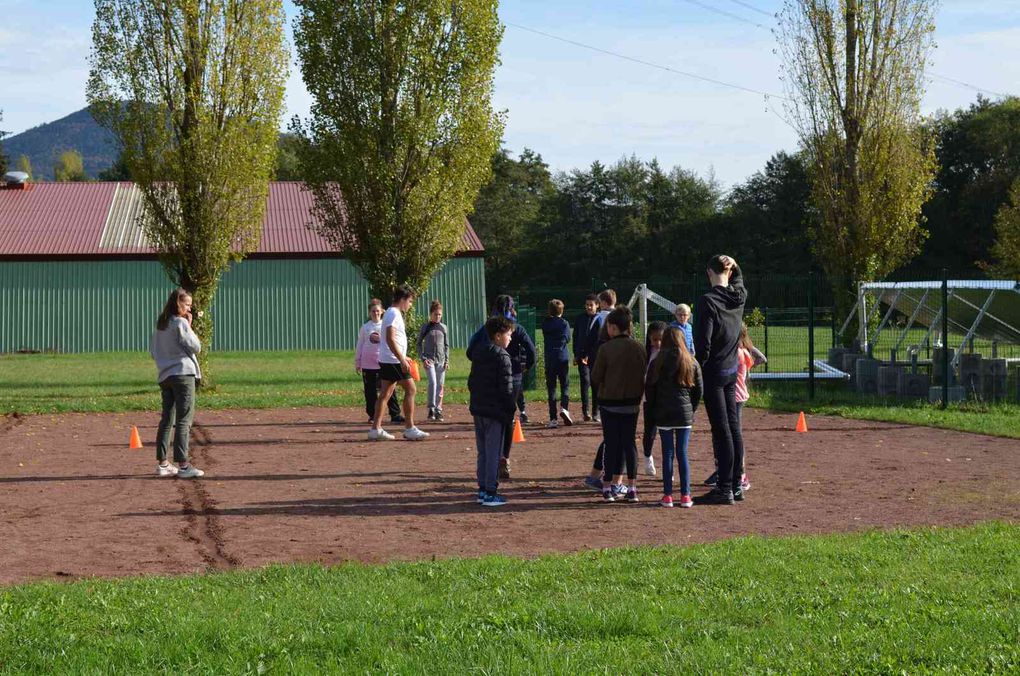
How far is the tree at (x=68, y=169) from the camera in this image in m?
105

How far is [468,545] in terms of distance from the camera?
8156 mm

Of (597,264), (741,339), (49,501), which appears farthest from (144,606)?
(597,264)

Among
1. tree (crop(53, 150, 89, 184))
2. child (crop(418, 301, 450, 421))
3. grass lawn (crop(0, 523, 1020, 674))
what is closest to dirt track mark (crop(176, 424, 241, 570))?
grass lawn (crop(0, 523, 1020, 674))

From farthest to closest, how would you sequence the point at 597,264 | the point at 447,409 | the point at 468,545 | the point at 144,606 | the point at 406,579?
the point at 597,264, the point at 447,409, the point at 468,545, the point at 406,579, the point at 144,606

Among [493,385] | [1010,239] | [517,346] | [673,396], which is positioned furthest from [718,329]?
[1010,239]

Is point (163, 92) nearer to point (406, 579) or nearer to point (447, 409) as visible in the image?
point (447, 409)

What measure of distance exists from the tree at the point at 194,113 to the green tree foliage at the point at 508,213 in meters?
41.7

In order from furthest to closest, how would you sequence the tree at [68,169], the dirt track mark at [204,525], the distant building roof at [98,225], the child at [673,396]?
the tree at [68,169], the distant building roof at [98,225], the child at [673,396], the dirt track mark at [204,525]

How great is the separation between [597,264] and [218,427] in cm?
5120

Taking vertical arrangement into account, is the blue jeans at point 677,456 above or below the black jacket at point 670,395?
below

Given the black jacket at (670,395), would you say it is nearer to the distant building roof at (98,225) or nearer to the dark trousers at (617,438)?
the dark trousers at (617,438)

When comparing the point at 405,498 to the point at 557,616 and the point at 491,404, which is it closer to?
the point at 491,404

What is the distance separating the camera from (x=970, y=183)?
61.0 metres

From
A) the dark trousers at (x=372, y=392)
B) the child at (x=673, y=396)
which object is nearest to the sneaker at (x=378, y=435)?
the dark trousers at (x=372, y=392)
